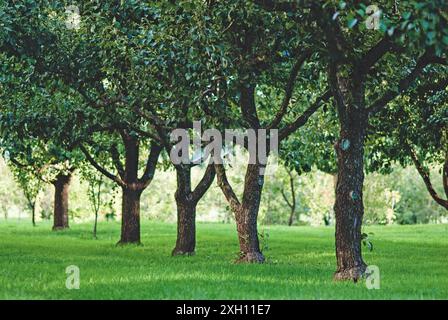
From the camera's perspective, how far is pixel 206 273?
58.2 feet

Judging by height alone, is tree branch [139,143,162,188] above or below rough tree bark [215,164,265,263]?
above

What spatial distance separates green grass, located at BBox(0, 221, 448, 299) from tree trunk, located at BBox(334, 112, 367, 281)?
666 mm

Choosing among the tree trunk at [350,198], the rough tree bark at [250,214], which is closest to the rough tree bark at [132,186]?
the rough tree bark at [250,214]

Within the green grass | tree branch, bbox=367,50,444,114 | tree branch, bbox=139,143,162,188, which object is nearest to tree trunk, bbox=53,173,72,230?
the green grass

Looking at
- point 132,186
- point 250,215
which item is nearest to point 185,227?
point 250,215

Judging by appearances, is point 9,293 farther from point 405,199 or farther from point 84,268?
point 405,199

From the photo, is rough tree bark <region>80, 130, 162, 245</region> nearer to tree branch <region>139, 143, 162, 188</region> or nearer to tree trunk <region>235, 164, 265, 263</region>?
tree branch <region>139, 143, 162, 188</region>

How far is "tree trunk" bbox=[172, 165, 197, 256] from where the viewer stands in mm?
24469

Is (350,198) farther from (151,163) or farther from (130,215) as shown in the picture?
(130,215)

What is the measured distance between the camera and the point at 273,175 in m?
76.6

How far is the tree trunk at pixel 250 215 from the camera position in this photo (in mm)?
20891

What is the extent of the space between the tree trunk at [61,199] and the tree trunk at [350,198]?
2985 cm

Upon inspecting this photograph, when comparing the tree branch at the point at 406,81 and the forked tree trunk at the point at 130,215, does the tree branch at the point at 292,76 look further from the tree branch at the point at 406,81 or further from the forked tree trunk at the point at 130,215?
the forked tree trunk at the point at 130,215
